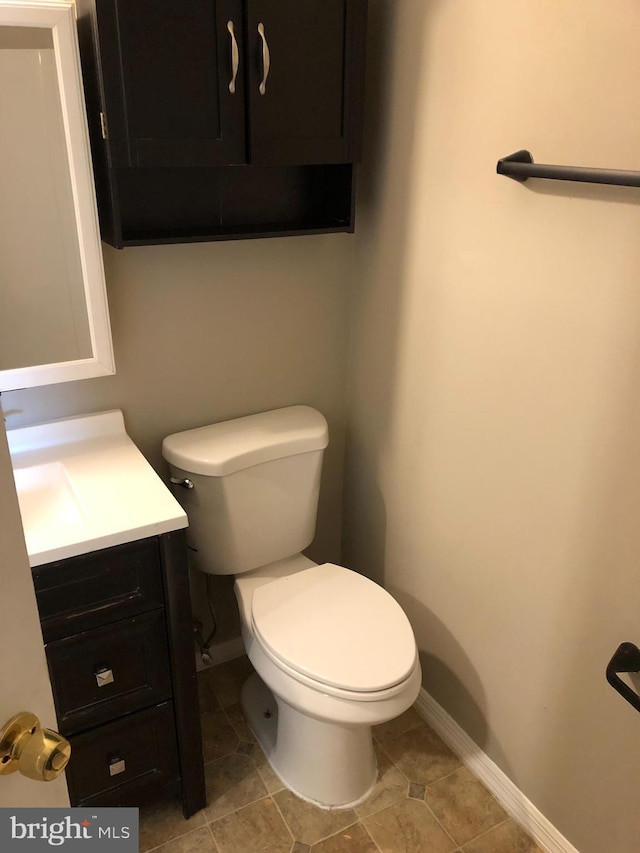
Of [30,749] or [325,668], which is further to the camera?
[325,668]

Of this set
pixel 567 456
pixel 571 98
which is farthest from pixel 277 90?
pixel 567 456

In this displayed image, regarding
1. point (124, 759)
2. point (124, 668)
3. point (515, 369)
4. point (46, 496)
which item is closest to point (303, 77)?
point (515, 369)

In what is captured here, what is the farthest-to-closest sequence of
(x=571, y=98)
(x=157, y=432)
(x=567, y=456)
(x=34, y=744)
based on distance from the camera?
(x=157, y=432) < (x=567, y=456) < (x=571, y=98) < (x=34, y=744)

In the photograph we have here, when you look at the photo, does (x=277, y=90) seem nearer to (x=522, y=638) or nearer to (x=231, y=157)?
(x=231, y=157)

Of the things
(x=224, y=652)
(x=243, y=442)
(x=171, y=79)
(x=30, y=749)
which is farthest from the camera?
(x=224, y=652)

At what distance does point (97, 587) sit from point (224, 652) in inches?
35.3

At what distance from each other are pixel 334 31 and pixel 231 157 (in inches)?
14.0

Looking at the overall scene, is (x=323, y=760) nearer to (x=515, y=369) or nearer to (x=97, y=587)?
(x=97, y=587)

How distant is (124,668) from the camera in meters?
1.50

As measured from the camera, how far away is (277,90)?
1484 mm

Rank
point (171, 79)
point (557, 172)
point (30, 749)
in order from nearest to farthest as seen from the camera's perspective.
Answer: point (30, 749)
point (557, 172)
point (171, 79)

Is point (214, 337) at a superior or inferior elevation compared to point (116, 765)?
superior

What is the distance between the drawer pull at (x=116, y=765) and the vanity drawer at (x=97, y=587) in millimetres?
367

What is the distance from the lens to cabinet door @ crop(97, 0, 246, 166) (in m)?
1.32
